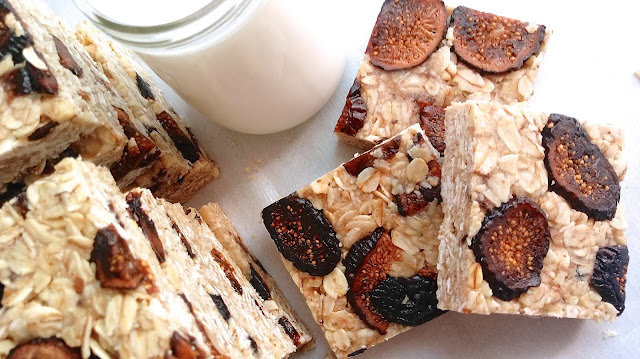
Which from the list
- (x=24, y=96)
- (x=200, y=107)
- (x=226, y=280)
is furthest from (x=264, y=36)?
(x=226, y=280)

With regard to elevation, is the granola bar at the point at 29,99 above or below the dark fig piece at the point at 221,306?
above

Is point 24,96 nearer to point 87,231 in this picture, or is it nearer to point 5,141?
point 5,141

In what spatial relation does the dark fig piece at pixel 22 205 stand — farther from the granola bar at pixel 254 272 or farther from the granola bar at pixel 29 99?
the granola bar at pixel 254 272

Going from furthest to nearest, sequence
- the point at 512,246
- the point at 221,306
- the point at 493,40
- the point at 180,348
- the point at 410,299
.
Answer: the point at 493,40 → the point at 410,299 → the point at 512,246 → the point at 221,306 → the point at 180,348

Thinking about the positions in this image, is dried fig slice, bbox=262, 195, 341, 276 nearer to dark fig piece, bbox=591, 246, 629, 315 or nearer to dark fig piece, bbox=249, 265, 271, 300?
dark fig piece, bbox=249, 265, 271, 300

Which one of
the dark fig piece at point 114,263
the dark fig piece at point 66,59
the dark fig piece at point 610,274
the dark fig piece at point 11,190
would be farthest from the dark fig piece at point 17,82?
the dark fig piece at point 610,274

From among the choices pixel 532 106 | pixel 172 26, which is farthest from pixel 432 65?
pixel 172 26

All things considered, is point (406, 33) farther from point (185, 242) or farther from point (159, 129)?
point (185, 242)

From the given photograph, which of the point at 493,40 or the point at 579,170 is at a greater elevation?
the point at 493,40
